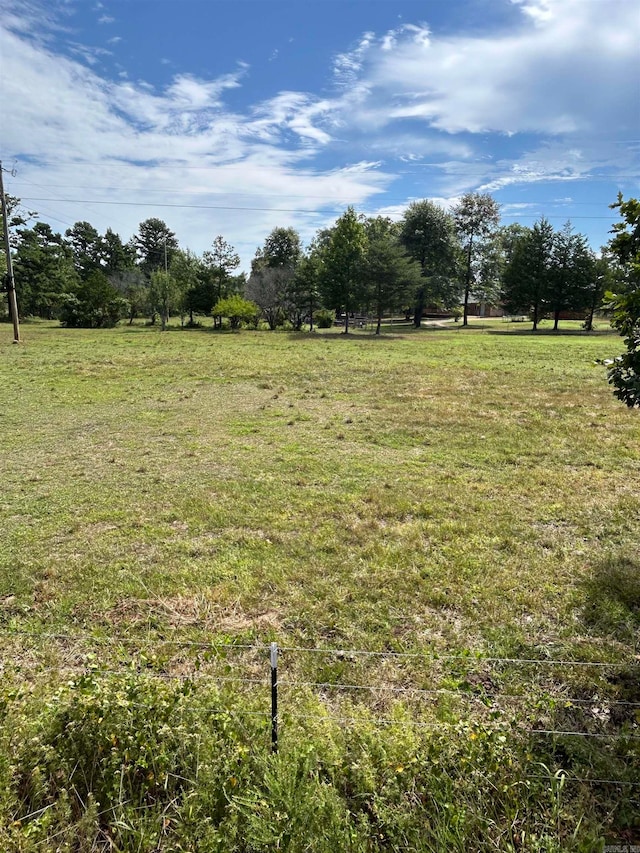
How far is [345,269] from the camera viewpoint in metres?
29.4

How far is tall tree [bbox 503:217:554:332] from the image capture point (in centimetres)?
3412

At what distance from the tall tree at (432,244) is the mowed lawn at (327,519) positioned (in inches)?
984

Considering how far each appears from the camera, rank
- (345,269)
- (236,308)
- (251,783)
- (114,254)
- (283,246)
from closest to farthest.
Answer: (251,783) → (345,269) → (236,308) → (283,246) → (114,254)

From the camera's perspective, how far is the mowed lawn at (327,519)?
10.0 ft

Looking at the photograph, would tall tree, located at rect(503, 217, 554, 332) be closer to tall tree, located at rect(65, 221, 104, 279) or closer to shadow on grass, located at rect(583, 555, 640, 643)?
shadow on grass, located at rect(583, 555, 640, 643)

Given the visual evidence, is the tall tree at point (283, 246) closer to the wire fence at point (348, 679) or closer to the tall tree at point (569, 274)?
the tall tree at point (569, 274)

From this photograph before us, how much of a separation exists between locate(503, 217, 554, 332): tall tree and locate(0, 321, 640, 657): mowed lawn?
28.2 metres

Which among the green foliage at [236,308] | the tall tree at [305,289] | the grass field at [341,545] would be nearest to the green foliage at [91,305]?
the green foliage at [236,308]

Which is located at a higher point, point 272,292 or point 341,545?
point 272,292

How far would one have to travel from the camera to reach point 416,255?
33.5m

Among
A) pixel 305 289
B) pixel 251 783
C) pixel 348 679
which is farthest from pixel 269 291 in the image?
pixel 251 783

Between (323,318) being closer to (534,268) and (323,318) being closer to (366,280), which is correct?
(366,280)

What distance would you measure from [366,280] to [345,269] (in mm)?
2646

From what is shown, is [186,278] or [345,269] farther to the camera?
[186,278]
